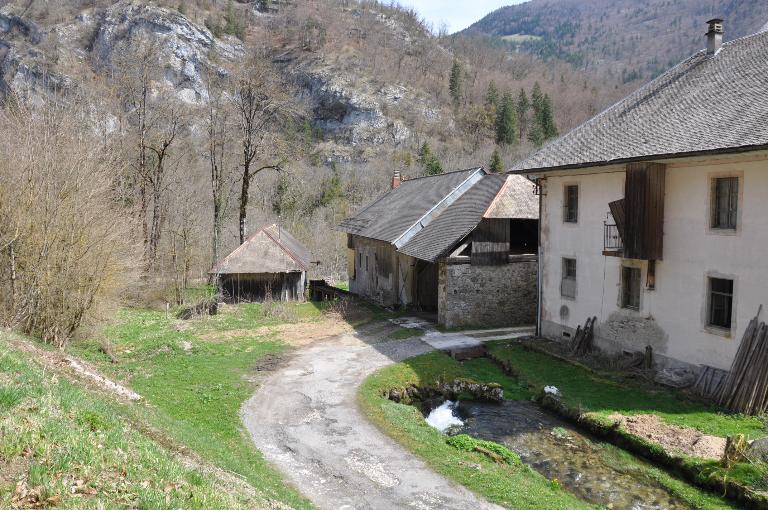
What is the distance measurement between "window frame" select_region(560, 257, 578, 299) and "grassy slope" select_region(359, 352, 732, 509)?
Result: 4565 mm

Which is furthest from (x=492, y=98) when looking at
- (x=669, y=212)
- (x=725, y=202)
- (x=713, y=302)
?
(x=713, y=302)

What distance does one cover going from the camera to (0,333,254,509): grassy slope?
5.42m

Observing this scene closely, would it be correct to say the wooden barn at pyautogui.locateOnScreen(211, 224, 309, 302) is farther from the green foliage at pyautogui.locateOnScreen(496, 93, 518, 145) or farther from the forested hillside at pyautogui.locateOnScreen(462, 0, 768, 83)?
the forested hillside at pyautogui.locateOnScreen(462, 0, 768, 83)

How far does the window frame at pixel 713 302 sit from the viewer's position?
14734 millimetres

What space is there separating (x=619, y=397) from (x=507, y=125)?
72691 mm

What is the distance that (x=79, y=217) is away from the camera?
17984mm

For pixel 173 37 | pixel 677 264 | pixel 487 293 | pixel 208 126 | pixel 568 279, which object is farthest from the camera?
pixel 173 37

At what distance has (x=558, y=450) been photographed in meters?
13.3

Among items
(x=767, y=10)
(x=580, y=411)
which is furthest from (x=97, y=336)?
(x=767, y=10)

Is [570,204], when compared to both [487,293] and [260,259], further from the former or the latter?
[260,259]

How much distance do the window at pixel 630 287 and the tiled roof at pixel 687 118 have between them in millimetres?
3672

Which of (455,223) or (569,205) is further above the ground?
(569,205)

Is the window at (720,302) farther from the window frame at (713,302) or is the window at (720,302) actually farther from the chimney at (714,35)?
the chimney at (714,35)

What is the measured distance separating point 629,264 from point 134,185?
98.6 feet
